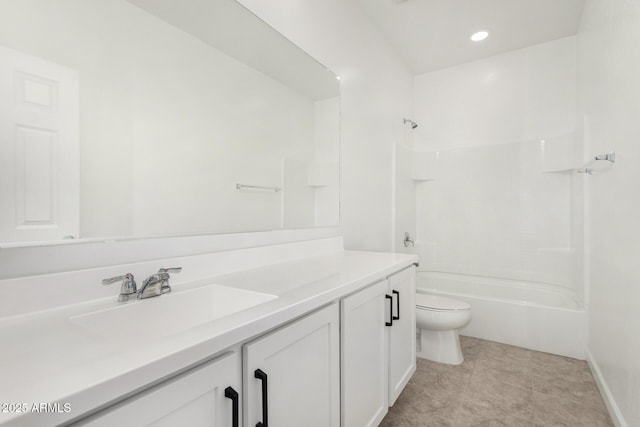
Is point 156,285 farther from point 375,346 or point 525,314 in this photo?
point 525,314

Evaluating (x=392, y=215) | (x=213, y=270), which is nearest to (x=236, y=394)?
(x=213, y=270)

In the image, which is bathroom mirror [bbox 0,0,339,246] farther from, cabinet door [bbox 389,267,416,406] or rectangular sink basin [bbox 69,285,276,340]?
cabinet door [bbox 389,267,416,406]

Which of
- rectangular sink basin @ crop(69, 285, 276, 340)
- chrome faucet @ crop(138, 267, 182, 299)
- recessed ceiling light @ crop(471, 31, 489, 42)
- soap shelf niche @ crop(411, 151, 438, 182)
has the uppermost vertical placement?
recessed ceiling light @ crop(471, 31, 489, 42)

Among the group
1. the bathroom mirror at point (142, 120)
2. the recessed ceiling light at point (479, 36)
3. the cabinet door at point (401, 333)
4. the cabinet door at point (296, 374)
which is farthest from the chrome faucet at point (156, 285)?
the recessed ceiling light at point (479, 36)

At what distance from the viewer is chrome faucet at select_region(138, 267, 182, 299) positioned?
896mm

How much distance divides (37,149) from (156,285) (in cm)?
47

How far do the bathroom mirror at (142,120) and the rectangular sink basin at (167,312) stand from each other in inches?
10.1

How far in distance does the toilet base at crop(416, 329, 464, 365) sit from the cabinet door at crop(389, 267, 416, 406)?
55 cm

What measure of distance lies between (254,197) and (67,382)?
1.09 m

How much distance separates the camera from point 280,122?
1.65 m

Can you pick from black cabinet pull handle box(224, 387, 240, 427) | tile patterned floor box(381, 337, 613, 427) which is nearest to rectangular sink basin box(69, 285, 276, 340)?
black cabinet pull handle box(224, 387, 240, 427)

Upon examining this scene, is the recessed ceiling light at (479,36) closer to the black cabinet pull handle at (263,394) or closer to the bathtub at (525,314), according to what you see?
the bathtub at (525,314)

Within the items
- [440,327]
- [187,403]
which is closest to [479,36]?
[440,327]

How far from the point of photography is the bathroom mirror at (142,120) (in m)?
0.80
